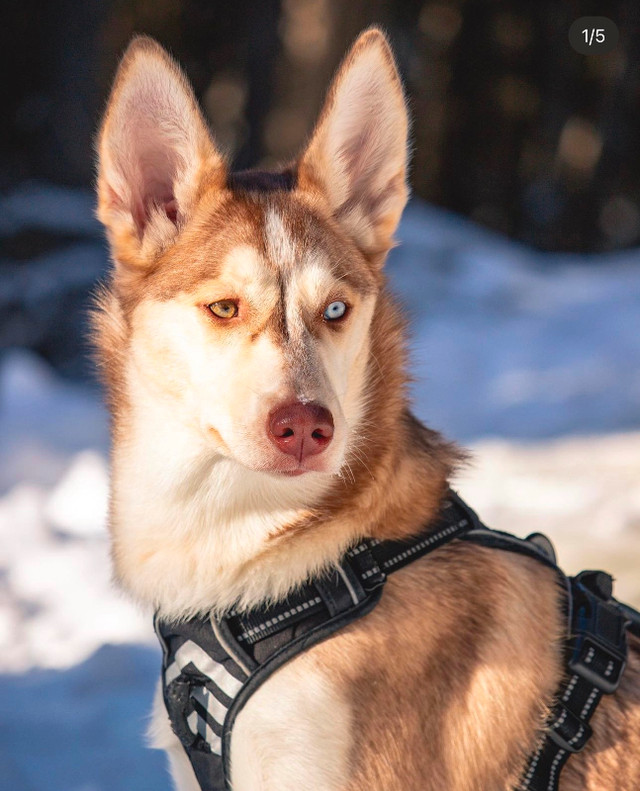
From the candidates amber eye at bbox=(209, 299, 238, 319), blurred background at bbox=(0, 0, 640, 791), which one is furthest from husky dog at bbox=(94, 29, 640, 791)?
blurred background at bbox=(0, 0, 640, 791)

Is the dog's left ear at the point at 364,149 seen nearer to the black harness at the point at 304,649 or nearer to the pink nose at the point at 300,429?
the pink nose at the point at 300,429

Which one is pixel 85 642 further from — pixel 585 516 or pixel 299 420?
pixel 585 516

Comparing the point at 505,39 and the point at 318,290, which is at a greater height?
the point at 505,39

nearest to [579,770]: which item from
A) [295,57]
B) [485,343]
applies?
[485,343]

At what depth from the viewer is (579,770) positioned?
2074mm

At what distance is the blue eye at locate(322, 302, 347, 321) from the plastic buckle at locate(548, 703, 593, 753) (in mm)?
1009

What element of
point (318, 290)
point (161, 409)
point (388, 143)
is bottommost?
point (161, 409)

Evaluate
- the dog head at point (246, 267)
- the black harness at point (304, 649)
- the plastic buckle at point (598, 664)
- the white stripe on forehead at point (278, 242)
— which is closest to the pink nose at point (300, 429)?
the dog head at point (246, 267)

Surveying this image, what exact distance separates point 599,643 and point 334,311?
3.14ft

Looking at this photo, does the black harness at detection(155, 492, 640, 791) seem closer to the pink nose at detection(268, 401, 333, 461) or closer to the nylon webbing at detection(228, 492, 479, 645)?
the nylon webbing at detection(228, 492, 479, 645)

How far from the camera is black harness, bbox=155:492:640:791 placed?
1950mm

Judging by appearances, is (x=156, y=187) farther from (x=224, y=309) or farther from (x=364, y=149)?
(x=364, y=149)

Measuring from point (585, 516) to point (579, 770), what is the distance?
9.70ft

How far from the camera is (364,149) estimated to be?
7.91ft
